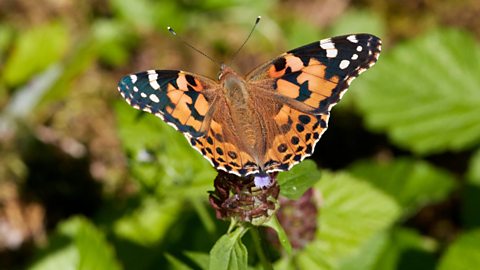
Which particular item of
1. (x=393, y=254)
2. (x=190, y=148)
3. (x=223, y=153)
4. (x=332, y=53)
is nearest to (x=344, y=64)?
(x=332, y=53)

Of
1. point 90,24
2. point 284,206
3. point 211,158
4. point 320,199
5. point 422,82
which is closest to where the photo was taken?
point 211,158

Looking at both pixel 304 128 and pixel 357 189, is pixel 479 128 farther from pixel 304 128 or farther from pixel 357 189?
pixel 304 128

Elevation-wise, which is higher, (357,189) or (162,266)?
(357,189)

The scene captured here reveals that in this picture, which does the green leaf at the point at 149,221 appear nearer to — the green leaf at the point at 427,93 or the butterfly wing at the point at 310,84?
the green leaf at the point at 427,93

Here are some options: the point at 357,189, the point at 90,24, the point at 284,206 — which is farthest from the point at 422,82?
the point at 90,24

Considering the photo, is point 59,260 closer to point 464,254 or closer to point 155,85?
point 155,85

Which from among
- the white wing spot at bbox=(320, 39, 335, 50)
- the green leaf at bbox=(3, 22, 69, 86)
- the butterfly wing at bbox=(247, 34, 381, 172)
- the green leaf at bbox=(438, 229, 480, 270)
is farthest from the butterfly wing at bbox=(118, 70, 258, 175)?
the green leaf at bbox=(3, 22, 69, 86)

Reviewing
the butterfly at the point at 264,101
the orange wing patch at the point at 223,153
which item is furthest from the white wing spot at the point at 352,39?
the orange wing patch at the point at 223,153
